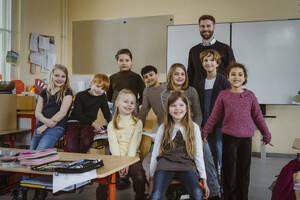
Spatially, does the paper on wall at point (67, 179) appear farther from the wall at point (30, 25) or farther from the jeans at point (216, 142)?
the wall at point (30, 25)

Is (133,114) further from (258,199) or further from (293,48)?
(293,48)

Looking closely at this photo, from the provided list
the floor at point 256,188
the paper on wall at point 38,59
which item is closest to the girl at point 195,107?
the floor at point 256,188

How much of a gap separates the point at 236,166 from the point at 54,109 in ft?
5.59

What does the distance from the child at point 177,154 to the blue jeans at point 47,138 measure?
1074 millimetres

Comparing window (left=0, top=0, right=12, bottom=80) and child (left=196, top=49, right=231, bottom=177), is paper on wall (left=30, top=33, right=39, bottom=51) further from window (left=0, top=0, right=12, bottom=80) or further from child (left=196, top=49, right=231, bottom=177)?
child (left=196, top=49, right=231, bottom=177)

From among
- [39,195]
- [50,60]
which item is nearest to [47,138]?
[39,195]

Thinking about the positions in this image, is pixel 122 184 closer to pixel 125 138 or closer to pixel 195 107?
pixel 125 138

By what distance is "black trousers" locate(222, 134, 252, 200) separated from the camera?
7.15 feet

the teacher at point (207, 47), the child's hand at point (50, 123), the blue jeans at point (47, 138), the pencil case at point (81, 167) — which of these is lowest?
the blue jeans at point (47, 138)

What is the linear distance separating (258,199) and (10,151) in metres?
2.07

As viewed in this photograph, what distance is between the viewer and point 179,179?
1.85 meters

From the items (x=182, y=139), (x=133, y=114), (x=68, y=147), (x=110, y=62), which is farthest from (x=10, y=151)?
(x=110, y=62)

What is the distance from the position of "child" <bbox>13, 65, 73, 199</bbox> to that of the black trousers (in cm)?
148

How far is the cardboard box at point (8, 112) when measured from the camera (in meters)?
3.06
